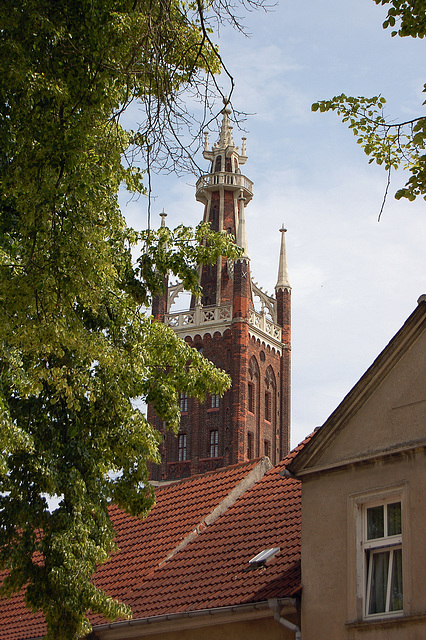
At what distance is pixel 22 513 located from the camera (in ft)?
38.4

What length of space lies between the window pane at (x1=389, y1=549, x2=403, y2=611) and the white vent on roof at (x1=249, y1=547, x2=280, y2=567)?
285 cm

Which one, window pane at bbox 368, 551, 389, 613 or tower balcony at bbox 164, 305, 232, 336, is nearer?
window pane at bbox 368, 551, 389, 613

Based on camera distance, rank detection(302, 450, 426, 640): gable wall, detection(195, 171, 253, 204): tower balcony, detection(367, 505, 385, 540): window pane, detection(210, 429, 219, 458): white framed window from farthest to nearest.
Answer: detection(195, 171, 253, 204): tower balcony
detection(210, 429, 219, 458): white framed window
detection(367, 505, 385, 540): window pane
detection(302, 450, 426, 640): gable wall

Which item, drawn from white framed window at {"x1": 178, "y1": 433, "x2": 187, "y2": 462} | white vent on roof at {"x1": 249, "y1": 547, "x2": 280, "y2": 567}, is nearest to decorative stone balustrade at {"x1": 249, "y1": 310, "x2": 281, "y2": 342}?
white framed window at {"x1": 178, "y1": 433, "x2": 187, "y2": 462}

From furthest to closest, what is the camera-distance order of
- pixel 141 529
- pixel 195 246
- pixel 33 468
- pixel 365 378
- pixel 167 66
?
pixel 141 529 < pixel 195 246 < pixel 365 378 < pixel 33 468 < pixel 167 66

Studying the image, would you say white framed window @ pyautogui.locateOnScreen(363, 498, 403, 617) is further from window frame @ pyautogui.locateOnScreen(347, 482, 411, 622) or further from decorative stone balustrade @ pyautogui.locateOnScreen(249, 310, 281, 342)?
decorative stone balustrade @ pyautogui.locateOnScreen(249, 310, 281, 342)

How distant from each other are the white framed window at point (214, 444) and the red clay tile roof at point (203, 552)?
49.1 metres

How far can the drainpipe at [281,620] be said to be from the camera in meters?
12.1

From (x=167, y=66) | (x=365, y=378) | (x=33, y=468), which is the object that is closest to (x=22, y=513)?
(x=33, y=468)

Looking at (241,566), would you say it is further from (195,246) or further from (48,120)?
(48,120)

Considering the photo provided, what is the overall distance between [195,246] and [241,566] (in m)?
4.75

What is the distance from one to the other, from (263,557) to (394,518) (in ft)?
9.47

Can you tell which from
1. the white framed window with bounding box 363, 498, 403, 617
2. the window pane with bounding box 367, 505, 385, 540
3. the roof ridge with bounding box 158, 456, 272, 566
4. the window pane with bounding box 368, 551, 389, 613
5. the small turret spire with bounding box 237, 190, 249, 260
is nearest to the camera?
the white framed window with bounding box 363, 498, 403, 617

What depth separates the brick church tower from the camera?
6906 cm
